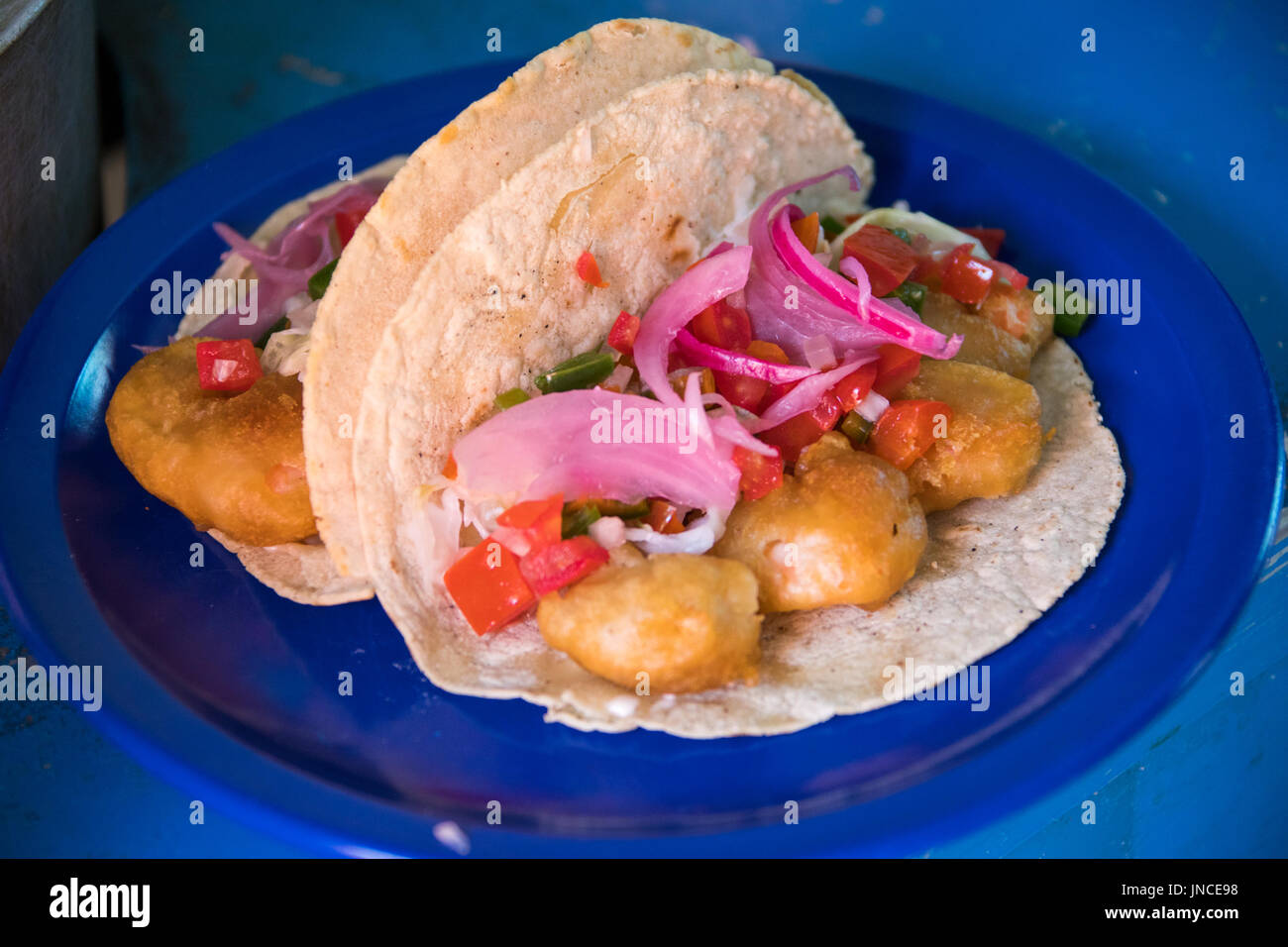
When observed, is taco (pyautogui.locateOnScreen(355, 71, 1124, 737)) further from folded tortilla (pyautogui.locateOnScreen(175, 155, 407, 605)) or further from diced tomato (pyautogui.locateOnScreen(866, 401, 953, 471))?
folded tortilla (pyautogui.locateOnScreen(175, 155, 407, 605))

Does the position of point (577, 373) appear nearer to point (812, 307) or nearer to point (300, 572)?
point (812, 307)

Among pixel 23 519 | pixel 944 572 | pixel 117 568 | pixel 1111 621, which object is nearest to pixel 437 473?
pixel 117 568

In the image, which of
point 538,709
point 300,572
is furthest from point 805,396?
point 300,572

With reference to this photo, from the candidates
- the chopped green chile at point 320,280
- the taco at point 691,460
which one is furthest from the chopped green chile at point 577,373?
the chopped green chile at point 320,280

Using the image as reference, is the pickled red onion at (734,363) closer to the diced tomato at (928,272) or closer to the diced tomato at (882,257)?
the diced tomato at (882,257)

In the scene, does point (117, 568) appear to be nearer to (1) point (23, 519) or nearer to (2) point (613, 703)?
(1) point (23, 519)
